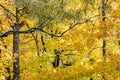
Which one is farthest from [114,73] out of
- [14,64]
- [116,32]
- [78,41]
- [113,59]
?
[14,64]

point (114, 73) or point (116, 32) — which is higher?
point (116, 32)

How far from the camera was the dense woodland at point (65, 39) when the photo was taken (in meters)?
15.4

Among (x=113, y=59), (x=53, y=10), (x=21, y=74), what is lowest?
(x=21, y=74)

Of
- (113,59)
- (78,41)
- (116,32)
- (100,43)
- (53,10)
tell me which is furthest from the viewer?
(100,43)

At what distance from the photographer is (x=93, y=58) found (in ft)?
80.3

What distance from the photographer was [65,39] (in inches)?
939

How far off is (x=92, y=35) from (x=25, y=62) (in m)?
7.80

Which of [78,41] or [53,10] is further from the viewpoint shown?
[78,41]

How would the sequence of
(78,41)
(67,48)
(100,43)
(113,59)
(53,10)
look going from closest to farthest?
(53,10) → (113,59) → (78,41) → (100,43) → (67,48)

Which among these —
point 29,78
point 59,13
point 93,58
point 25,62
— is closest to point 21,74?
point 25,62

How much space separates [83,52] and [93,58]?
2.66 m

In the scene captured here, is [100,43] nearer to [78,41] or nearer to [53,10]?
[78,41]

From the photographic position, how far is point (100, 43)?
2311 centimetres

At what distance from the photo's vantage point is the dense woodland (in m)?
15.4
